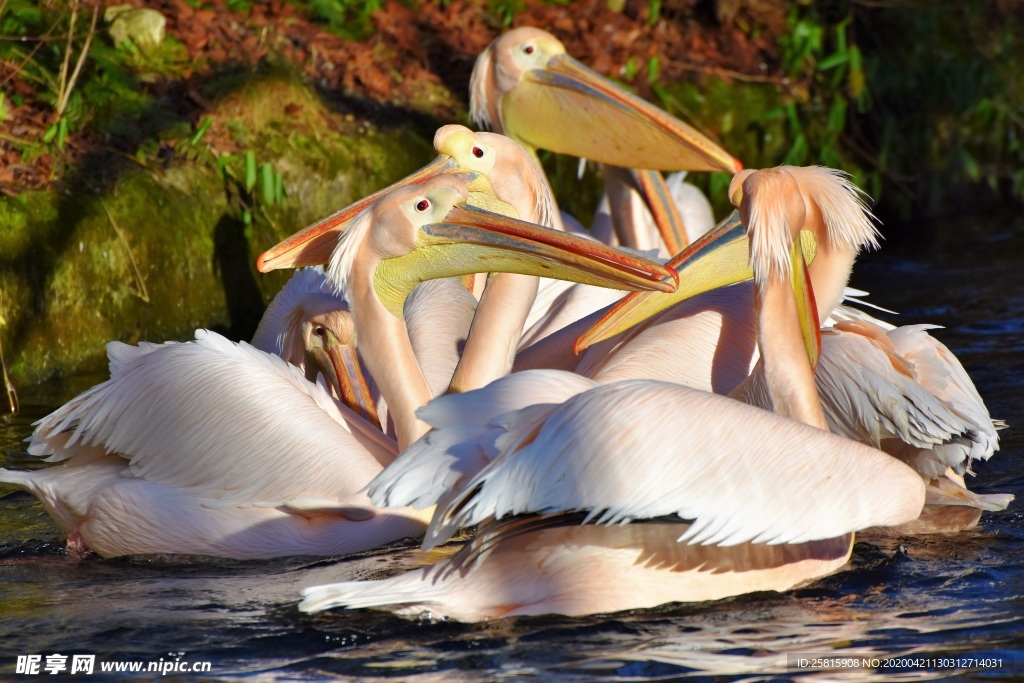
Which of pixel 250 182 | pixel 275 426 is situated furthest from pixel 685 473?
pixel 250 182

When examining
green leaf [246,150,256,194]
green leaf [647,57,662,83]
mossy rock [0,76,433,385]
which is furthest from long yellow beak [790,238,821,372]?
green leaf [647,57,662,83]

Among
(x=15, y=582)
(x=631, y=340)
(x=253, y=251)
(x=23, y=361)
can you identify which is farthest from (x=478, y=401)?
(x=253, y=251)

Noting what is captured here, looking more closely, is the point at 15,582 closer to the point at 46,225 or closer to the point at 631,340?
the point at 631,340

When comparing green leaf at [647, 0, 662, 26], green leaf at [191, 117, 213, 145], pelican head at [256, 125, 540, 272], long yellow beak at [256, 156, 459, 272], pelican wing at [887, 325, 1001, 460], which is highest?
green leaf at [647, 0, 662, 26]

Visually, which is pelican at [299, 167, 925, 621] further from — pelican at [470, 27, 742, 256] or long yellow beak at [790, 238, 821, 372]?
pelican at [470, 27, 742, 256]

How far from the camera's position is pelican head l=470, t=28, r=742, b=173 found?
5559 mm

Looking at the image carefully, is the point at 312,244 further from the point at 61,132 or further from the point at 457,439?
the point at 61,132

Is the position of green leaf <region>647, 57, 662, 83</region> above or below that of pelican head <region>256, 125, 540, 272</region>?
above

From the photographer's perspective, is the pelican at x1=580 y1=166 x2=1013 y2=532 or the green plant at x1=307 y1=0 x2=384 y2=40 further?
the green plant at x1=307 y1=0 x2=384 y2=40

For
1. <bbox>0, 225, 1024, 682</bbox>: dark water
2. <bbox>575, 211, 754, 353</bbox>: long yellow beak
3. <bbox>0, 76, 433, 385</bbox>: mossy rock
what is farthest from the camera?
<bbox>0, 76, 433, 385</bbox>: mossy rock

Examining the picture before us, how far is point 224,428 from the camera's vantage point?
12.1ft

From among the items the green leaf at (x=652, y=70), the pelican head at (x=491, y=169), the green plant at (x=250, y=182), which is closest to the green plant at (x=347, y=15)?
the green plant at (x=250, y=182)

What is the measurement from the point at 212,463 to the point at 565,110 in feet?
8.48

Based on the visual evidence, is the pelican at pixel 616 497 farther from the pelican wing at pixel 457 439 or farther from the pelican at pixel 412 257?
the pelican at pixel 412 257
